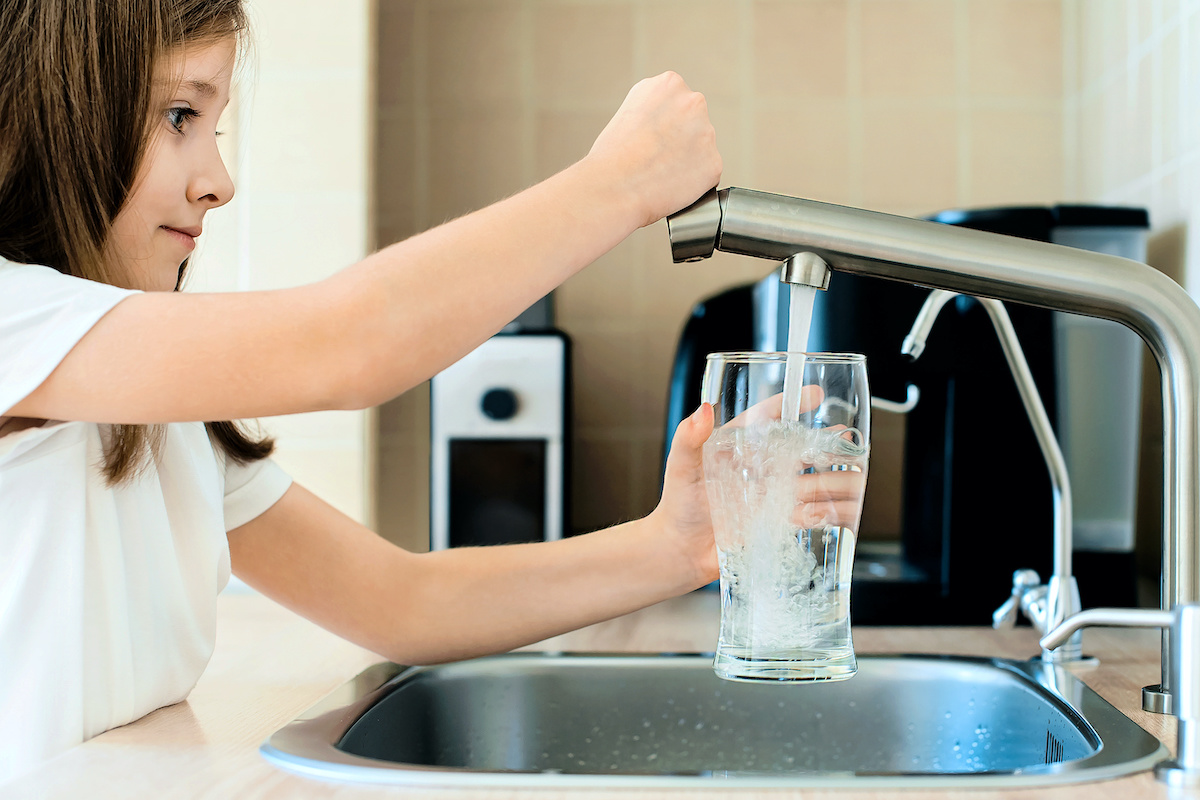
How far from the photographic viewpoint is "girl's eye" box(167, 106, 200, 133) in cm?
→ 61

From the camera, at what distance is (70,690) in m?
0.58

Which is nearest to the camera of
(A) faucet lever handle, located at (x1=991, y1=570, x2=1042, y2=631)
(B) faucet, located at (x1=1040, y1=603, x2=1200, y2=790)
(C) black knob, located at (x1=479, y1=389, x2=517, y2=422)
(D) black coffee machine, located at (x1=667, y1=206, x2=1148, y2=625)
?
(B) faucet, located at (x1=1040, y1=603, x2=1200, y2=790)

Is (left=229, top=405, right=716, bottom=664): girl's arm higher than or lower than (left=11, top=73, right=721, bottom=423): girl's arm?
lower

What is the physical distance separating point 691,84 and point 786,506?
1199 mm

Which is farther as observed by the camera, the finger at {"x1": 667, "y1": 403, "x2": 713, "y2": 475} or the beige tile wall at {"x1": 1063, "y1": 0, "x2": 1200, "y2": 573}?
the beige tile wall at {"x1": 1063, "y1": 0, "x2": 1200, "y2": 573}

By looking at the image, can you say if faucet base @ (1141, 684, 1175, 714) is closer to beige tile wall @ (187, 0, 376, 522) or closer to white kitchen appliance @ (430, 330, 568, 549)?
white kitchen appliance @ (430, 330, 568, 549)

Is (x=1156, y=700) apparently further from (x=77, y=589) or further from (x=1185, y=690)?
(x=77, y=589)

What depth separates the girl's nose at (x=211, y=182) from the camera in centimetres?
62

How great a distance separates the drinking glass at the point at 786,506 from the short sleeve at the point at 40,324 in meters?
0.32

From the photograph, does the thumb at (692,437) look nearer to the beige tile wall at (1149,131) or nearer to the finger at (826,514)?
the finger at (826,514)

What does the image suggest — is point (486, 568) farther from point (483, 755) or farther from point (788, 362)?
point (788, 362)

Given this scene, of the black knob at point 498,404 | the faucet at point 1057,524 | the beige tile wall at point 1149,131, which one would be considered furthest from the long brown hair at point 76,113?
the beige tile wall at point 1149,131

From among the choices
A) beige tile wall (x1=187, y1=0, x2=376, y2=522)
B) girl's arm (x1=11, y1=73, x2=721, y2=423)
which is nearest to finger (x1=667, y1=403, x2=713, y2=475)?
girl's arm (x1=11, y1=73, x2=721, y2=423)

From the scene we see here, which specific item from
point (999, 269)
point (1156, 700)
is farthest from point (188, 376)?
point (1156, 700)
